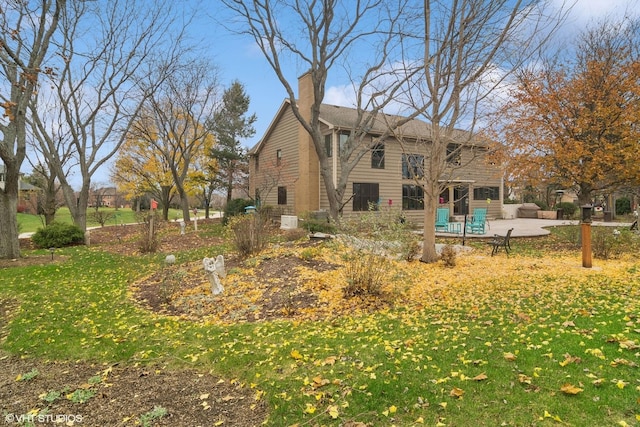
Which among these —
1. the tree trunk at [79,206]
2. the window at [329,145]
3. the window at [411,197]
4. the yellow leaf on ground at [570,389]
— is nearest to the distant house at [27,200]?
the tree trunk at [79,206]

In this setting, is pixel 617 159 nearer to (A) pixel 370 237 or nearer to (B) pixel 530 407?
(A) pixel 370 237

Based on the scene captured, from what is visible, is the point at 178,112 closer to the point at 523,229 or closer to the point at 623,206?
the point at 523,229

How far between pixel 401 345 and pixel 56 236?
14513mm

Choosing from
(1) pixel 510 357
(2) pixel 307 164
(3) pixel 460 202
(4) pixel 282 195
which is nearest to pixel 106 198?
(4) pixel 282 195

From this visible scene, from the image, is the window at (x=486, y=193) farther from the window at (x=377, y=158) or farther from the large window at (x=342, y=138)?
the large window at (x=342, y=138)

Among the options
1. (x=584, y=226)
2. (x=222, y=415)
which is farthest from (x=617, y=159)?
(x=222, y=415)

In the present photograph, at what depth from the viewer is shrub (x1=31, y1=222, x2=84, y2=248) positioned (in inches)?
519

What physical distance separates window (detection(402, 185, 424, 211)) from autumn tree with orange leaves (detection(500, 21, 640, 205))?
8.00 meters

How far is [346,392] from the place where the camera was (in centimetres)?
289

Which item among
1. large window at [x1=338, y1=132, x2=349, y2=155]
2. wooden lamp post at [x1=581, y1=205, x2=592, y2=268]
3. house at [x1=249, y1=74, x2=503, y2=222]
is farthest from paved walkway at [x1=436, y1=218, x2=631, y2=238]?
large window at [x1=338, y1=132, x2=349, y2=155]

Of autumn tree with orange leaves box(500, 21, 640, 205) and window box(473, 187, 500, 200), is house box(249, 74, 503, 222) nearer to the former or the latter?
window box(473, 187, 500, 200)

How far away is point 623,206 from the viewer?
2552 centimetres

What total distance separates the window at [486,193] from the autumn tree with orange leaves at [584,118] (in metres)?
11.5

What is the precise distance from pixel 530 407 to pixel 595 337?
1.71 meters
